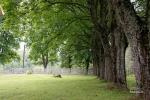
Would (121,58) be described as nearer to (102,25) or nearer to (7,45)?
(102,25)

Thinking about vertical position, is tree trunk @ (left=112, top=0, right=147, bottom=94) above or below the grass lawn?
above

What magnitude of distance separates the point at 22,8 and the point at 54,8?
255 inches

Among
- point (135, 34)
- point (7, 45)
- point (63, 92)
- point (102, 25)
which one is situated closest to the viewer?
point (135, 34)

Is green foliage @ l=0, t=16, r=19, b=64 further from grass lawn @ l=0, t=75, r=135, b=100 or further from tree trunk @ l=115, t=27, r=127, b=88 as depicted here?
tree trunk @ l=115, t=27, r=127, b=88

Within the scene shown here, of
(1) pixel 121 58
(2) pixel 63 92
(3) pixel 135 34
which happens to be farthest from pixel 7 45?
(3) pixel 135 34

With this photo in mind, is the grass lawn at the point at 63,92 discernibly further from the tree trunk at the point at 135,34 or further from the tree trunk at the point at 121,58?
the tree trunk at the point at 135,34

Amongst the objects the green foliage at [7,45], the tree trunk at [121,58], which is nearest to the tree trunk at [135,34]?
the tree trunk at [121,58]

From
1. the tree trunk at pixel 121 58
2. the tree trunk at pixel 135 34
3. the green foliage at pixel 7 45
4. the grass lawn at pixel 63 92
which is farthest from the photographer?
the green foliage at pixel 7 45

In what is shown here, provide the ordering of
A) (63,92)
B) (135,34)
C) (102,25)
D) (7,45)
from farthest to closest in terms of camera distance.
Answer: (7,45) → (102,25) → (63,92) → (135,34)

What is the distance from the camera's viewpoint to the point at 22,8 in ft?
78.0

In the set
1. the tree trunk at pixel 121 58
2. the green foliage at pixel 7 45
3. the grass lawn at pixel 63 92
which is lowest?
the grass lawn at pixel 63 92

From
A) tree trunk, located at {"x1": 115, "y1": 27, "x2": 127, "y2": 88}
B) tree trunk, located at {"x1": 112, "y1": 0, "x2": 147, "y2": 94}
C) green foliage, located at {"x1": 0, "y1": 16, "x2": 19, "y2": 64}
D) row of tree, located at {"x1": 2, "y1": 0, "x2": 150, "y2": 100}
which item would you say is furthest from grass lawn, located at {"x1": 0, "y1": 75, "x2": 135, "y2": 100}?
green foliage, located at {"x1": 0, "y1": 16, "x2": 19, "y2": 64}

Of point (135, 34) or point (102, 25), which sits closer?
point (135, 34)

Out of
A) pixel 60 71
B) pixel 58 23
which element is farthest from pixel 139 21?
pixel 60 71
